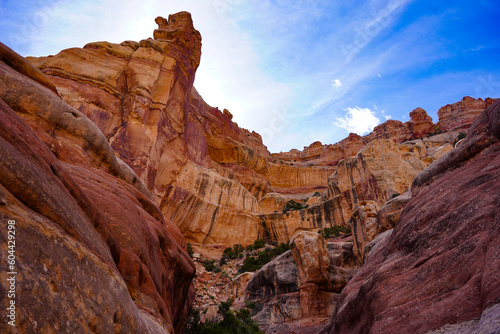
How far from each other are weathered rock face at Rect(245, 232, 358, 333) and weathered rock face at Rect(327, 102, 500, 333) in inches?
397

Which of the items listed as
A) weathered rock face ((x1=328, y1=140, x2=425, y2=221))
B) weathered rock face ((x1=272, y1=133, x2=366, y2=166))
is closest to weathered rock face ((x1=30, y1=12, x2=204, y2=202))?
weathered rock face ((x1=328, y1=140, x2=425, y2=221))

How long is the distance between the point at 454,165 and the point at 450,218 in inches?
183

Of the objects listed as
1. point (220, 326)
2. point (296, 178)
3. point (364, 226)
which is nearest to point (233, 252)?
point (364, 226)

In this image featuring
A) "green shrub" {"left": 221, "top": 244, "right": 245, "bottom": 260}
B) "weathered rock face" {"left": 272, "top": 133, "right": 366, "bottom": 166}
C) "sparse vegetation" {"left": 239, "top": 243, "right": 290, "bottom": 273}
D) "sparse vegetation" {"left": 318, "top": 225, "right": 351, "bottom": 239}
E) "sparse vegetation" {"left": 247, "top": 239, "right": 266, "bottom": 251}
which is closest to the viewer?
"sparse vegetation" {"left": 239, "top": 243, "right": 290, "bottom": 273}

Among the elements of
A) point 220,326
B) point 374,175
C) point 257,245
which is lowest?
point 220,326

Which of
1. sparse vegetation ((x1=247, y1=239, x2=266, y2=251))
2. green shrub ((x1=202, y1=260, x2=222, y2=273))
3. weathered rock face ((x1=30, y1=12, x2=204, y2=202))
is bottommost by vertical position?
green shrub ((x1=202, y1=260, x2=222, y2=273))

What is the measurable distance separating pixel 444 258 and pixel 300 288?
53.9ft

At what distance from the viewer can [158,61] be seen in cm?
4306

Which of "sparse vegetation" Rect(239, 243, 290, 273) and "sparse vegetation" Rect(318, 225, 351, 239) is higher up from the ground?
"sparse vegetation" Rect(318, 225, 351, 239)

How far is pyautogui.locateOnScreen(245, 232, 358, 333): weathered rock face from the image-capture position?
67.2 feet

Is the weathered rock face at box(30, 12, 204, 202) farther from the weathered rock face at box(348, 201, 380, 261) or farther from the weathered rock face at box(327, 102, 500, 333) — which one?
the weathered rock face at box(327, 102, 500, 333)

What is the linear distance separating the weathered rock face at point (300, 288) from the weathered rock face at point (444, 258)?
10.1 meters

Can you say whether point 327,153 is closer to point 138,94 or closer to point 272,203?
point 272,203

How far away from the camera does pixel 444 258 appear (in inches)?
258
